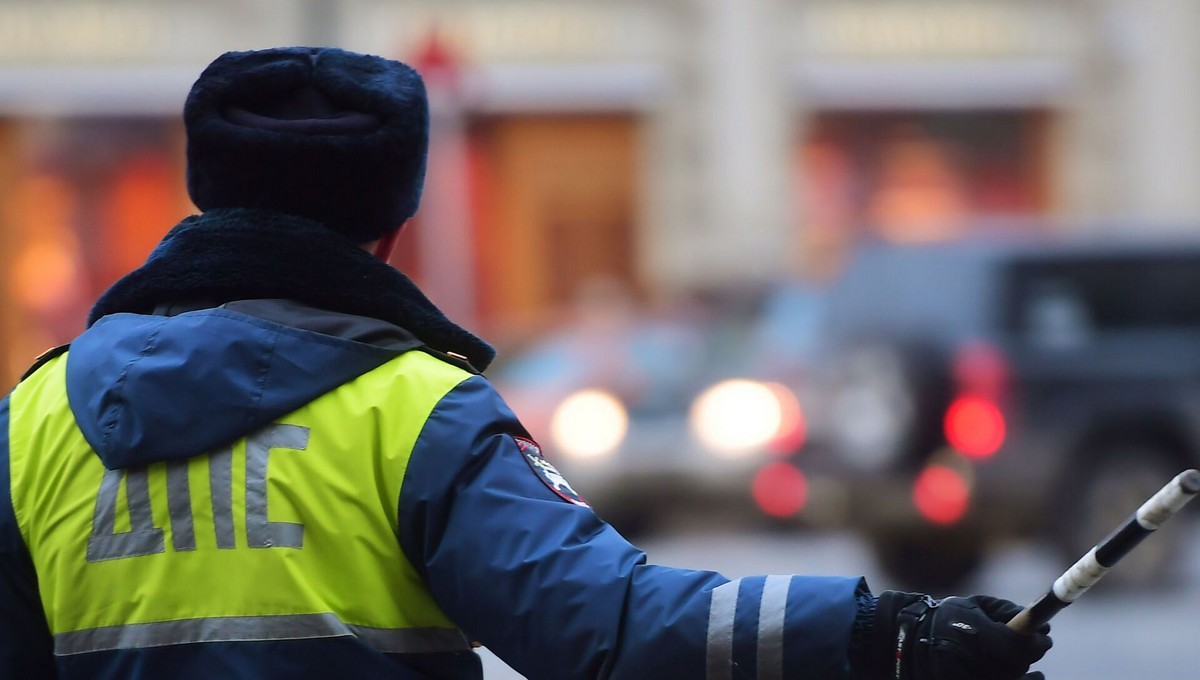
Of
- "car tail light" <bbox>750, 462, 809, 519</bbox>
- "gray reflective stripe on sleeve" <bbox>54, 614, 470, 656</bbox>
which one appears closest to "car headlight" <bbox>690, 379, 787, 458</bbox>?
"car tail light" <bbox>750, 462, 809, 519</bbox>

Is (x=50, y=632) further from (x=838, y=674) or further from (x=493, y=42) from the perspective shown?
(x=493, y=42)

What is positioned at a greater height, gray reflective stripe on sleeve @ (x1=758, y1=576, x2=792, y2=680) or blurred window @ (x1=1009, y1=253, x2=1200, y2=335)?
blurred window @ (x1=1009, y1=253, x2=1200, y2=335)

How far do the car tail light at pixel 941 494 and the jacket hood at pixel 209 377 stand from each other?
737 cm

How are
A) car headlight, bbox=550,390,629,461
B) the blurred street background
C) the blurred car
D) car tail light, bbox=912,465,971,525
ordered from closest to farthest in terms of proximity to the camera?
car tail light, bbox=912,465,971,525 → the blurred car → car headlight, bbox=550,390,629,461 → the blurred street background

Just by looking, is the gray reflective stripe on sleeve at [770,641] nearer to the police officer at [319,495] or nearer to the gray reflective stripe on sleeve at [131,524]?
the police officer at [319,495]

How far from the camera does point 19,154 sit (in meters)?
17.9

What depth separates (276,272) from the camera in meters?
2.01

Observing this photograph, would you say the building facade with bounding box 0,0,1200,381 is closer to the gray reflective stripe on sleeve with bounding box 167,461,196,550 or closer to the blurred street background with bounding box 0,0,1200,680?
the blurred street background with bounding box 0,0,1200,680

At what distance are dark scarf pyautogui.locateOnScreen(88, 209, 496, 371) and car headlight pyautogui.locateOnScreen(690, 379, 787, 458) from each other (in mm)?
8778

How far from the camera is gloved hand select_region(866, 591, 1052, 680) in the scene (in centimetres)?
178

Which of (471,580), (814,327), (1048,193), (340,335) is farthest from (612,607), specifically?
(1048,193)

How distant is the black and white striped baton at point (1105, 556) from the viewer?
5.57 feet

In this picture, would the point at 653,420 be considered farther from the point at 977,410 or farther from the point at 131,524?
the point at 131,524

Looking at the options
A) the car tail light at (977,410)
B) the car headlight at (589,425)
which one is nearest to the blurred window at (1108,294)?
the car tail light at (977,410)
